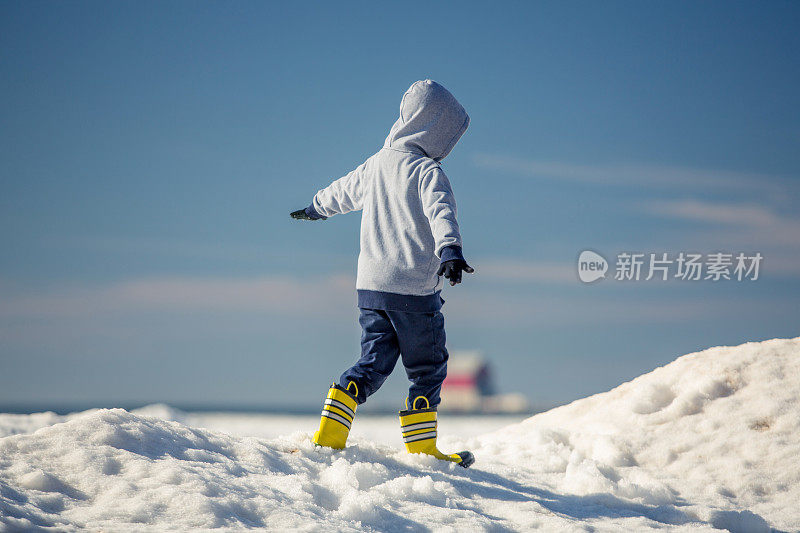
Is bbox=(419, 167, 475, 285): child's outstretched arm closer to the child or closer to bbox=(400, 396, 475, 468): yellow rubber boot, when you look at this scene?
the child

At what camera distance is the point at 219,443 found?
314cm

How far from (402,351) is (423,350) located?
11 cm

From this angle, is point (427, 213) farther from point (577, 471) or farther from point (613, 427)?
point (613, 427)

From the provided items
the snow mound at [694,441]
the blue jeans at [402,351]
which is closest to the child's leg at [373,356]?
the blue jeans at [402,351]

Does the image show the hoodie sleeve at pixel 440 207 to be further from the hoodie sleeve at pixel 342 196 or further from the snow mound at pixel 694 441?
the snow mound at pixel 694 441

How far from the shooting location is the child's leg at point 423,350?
11.1 feet

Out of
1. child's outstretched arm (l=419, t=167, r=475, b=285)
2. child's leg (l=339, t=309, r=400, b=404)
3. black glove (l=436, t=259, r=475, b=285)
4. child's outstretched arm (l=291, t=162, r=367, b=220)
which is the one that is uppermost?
child's outstretched arm (l=291, t=162, r=367, b=220)

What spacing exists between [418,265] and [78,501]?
5.83 feet

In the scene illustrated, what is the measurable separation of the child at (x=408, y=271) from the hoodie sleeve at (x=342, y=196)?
0.10 m

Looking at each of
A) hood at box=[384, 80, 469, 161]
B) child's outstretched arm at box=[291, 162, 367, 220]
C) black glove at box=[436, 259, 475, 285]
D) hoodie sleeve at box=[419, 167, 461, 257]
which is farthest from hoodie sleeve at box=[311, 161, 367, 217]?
black glove at box=[436, 259, 475, 285]

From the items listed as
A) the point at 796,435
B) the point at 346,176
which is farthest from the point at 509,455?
the point at 346,176

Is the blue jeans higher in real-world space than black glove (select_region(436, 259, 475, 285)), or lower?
lower

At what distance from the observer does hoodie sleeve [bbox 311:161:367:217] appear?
3742 mm

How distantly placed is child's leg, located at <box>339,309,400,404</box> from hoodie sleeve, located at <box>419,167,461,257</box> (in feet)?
1.72
